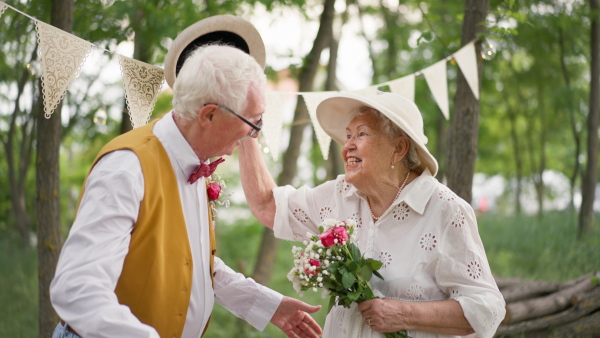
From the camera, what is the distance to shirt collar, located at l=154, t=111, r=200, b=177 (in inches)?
90.3

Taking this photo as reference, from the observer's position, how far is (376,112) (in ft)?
9.85

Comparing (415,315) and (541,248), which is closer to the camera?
Answer: (415,315)

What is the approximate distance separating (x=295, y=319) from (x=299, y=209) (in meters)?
0.59

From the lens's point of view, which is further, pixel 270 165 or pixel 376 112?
pixel 270 165

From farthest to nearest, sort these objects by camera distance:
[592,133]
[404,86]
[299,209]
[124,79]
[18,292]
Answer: [592,133] → [18,292] → [404,86] → [124,79] → [299,209]

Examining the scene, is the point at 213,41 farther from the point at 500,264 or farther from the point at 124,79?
the point at 500,264

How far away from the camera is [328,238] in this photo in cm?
269

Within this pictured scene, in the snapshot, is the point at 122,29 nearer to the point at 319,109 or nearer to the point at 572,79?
Result: the point at 319,109

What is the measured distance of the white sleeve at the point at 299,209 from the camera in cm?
324

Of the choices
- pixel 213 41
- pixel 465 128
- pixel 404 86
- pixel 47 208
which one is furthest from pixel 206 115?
pixel 465 128

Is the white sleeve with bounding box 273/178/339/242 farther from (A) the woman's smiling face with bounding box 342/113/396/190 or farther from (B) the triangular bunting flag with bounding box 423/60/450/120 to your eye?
(B) the triangular bunting flag with bounding box 423/60/450/120

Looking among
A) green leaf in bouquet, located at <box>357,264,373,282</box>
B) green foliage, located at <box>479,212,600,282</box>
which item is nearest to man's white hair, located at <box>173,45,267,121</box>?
green leaf in bouquet, located at <box>357,264,373,282</box>

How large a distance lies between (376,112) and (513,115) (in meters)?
10.4

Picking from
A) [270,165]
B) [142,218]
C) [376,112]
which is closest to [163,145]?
Answer: [142,218]
